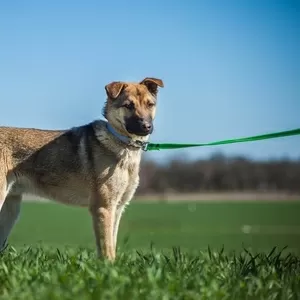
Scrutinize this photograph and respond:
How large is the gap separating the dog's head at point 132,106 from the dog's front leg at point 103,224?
0.90 m

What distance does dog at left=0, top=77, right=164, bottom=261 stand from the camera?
8.49 metres

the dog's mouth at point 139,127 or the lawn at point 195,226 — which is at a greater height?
the dog's mouth at point 139,127

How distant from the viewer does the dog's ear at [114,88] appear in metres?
8.66

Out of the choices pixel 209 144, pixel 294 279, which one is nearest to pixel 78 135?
pixel 209 144

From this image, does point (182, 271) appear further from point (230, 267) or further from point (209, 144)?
point (209, 144)

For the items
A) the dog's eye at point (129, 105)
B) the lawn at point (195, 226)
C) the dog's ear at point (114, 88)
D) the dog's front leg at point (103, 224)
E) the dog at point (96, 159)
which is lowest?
the lawn at point (195, 226)

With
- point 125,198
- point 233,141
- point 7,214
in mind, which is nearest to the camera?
point 233,141

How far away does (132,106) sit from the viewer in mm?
8516

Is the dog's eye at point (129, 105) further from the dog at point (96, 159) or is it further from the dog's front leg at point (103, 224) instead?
the dog's front leg at point (103, 224)

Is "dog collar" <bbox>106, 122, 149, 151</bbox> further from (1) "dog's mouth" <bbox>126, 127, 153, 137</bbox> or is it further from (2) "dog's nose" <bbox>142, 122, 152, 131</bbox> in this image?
(2) "dog's nose" <bbox>142, 122, 152, 131</bbox>

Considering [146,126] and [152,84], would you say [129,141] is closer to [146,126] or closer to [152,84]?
[146,126]

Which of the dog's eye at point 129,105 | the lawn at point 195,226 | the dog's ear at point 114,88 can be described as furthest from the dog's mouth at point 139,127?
the lawn at point 195,226

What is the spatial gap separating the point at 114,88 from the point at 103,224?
1670 mm

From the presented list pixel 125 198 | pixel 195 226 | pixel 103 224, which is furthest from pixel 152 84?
pixel 195 226
